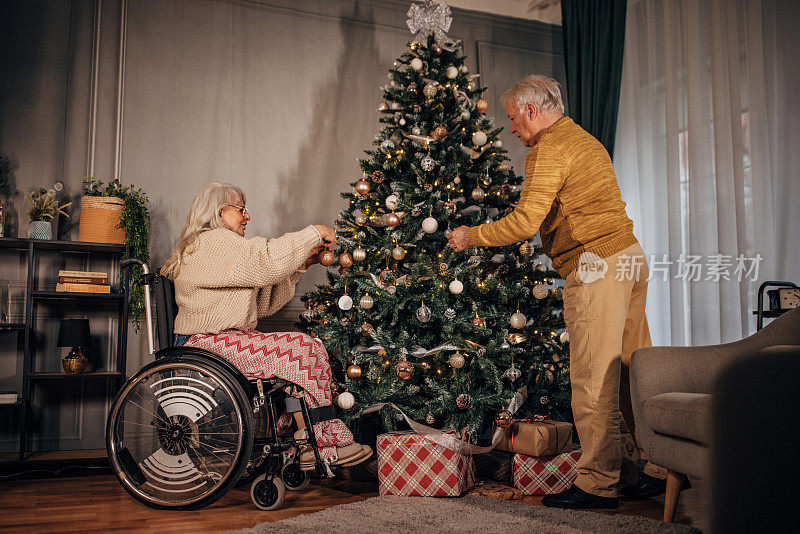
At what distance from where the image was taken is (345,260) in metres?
2.86

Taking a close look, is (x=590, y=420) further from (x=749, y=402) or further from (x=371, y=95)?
(x=371, y=95)

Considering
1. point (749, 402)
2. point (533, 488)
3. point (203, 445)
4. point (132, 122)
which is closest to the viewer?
point (749, 402)

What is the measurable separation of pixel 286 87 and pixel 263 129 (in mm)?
325

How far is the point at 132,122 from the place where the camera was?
365 cm

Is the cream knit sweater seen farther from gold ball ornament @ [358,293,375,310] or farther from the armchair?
Answer: the armchair

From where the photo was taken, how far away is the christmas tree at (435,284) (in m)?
2.69

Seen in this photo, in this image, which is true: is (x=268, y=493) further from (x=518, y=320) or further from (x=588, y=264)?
(x=588, y=264)

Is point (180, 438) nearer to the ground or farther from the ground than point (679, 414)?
nearer to the ground

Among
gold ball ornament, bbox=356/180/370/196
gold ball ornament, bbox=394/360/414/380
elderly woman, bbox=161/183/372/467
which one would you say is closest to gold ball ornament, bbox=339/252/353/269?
gold ball ornament, bbox=356/180/370/196

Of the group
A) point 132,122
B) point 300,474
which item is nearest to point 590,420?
point 300,474

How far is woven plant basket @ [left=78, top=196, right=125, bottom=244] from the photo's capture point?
10.7ft

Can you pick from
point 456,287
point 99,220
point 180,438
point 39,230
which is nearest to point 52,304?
point 39,230

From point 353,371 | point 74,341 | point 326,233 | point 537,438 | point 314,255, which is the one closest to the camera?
point 537,438

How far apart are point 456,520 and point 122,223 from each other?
7.81 ft
